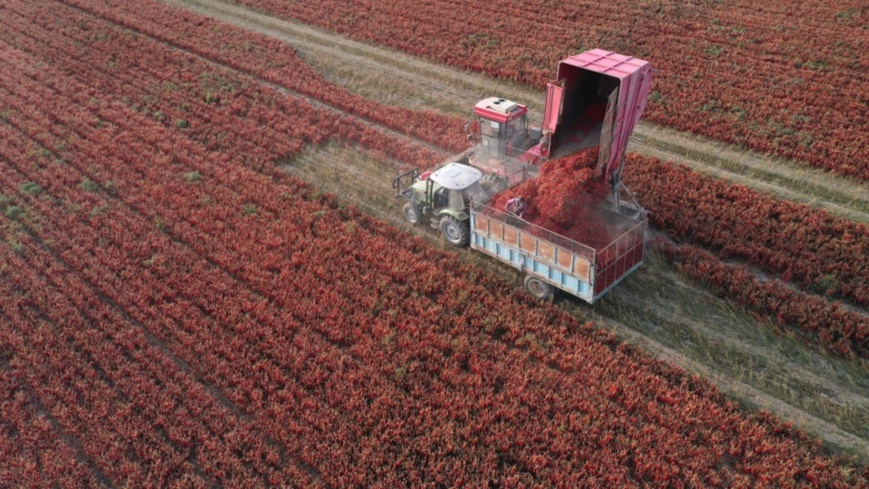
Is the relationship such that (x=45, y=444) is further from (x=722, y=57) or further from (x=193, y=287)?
(x=722, y=57)

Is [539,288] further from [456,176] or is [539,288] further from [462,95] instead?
[462,95]

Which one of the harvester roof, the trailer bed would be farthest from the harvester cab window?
the trailer bed

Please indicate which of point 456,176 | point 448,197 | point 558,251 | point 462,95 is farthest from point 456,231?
point 462,95

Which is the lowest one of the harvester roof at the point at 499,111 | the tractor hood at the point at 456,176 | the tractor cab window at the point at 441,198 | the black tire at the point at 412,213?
the black tire at the point at 412,213

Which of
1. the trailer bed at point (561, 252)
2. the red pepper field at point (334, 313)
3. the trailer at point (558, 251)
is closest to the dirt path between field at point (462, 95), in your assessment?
the red pepper field at point (334, 313)

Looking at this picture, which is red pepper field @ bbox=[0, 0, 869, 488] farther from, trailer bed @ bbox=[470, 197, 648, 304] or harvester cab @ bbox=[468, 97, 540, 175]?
harvester cab @ bbox=[468, 97, 540, 175]

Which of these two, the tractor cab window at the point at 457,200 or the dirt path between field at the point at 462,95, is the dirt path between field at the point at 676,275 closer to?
the dirt path between field at the point at 462,95
